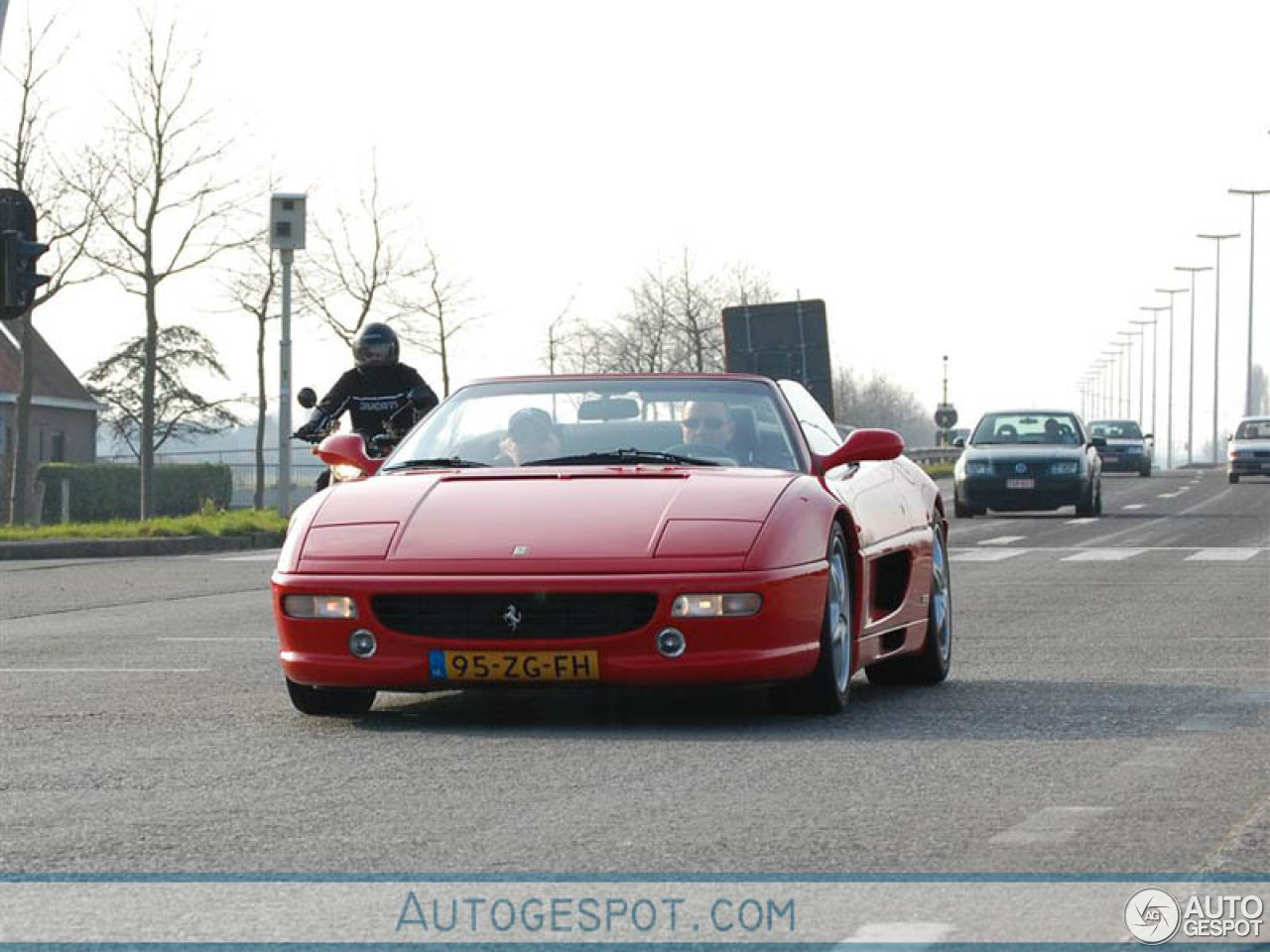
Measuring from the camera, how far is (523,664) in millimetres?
8500

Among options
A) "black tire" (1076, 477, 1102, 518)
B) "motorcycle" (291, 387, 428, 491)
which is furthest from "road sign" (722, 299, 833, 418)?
"motorcycle" (291, 387, 428, 491)

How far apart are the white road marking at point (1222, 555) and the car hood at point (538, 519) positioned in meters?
14.6

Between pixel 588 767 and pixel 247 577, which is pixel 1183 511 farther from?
pixel 588 767

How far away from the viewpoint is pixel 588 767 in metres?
7.62

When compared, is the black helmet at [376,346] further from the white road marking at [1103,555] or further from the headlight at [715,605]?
the white road marking at [1103,555]

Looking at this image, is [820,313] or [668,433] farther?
[820,313]

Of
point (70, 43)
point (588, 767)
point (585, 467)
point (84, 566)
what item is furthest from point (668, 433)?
point (70, 43)

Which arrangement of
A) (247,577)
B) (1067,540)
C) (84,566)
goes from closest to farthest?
(247,577) → (84,566) → (1067,540)

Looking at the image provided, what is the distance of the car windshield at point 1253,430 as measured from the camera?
60.4 meters

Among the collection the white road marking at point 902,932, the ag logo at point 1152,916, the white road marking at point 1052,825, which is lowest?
the white road marking at point 1052,825

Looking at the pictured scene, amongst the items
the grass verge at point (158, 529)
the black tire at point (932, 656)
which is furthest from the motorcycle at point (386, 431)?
→ the grass verge at point (158, 529)

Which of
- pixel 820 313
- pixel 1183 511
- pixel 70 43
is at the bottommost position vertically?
pixel 1183 511

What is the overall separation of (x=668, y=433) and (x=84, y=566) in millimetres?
14298

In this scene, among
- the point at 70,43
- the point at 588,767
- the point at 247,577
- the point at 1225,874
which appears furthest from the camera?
the point at 70,43
